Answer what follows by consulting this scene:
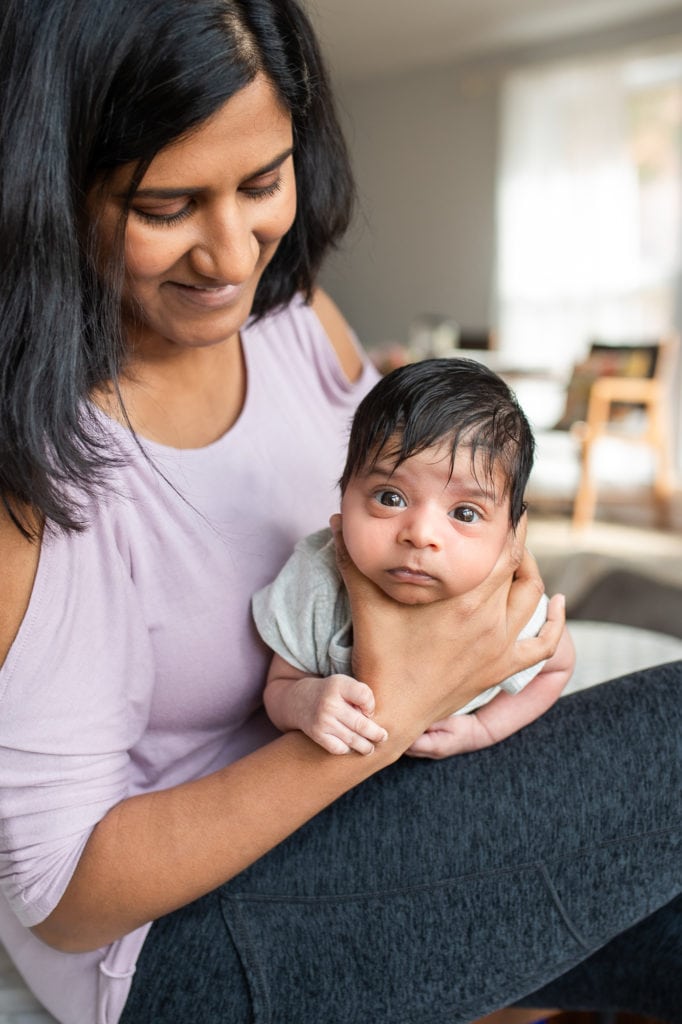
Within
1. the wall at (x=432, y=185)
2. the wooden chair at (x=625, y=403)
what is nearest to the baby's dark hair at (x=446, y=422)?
the wooden chair at (x=625, y=403)

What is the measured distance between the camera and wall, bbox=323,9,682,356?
→ 23.3 ft

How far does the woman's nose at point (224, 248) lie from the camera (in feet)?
2.70

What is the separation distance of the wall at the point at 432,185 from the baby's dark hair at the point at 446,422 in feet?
20.0

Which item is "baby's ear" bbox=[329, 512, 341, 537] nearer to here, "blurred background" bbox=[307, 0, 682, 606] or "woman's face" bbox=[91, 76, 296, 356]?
"woman's face" bbox=[91, 76, 296, 356]

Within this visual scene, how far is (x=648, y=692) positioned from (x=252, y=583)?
37 centimetres

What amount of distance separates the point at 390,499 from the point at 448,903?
334mm

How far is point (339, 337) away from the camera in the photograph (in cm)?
135

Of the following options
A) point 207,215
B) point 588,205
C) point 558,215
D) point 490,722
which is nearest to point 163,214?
point 207,215

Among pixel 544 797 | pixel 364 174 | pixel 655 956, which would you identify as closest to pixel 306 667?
pixel 544 797

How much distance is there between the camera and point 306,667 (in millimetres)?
939

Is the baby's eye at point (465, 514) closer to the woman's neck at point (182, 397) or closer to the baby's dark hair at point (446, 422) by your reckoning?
the baby's dark hair at point (446, 422)

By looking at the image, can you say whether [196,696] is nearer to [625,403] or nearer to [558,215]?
[625,403]

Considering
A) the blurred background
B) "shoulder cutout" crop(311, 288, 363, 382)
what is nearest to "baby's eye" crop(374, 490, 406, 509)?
"shoulder cutout" crop(311, 288, 363, 382)

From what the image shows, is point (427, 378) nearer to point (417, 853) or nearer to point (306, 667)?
point (306, 667)
